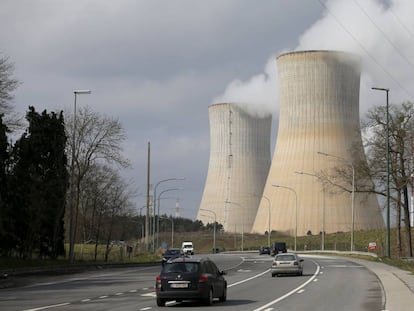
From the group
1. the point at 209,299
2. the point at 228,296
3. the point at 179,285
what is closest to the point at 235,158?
the point at 228,296

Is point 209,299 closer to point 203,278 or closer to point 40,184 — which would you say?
point 203,278

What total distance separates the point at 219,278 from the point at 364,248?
54.6 m

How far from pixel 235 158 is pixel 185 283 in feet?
245

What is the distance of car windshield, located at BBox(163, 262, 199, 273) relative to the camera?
1847 cm

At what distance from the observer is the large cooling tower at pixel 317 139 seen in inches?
2712

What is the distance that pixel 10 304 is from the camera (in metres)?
18.4

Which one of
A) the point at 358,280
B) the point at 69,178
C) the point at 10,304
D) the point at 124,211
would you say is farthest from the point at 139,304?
the point at 124,211

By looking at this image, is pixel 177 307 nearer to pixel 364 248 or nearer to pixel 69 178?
pixel 69 178

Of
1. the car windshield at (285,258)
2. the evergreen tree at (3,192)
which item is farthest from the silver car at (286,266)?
the evergreen tree at (3,192)

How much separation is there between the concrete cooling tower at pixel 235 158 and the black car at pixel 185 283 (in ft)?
239

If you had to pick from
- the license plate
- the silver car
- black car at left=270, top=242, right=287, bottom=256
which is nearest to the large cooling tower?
black car at left=270, top=242, right=287, bottom=256

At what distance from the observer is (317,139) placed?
71750 millimetres

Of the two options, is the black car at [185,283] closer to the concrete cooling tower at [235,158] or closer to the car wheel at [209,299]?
the car wheel at [209,299]

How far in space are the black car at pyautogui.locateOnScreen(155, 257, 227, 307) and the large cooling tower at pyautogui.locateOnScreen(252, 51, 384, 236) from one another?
45.0 metres
